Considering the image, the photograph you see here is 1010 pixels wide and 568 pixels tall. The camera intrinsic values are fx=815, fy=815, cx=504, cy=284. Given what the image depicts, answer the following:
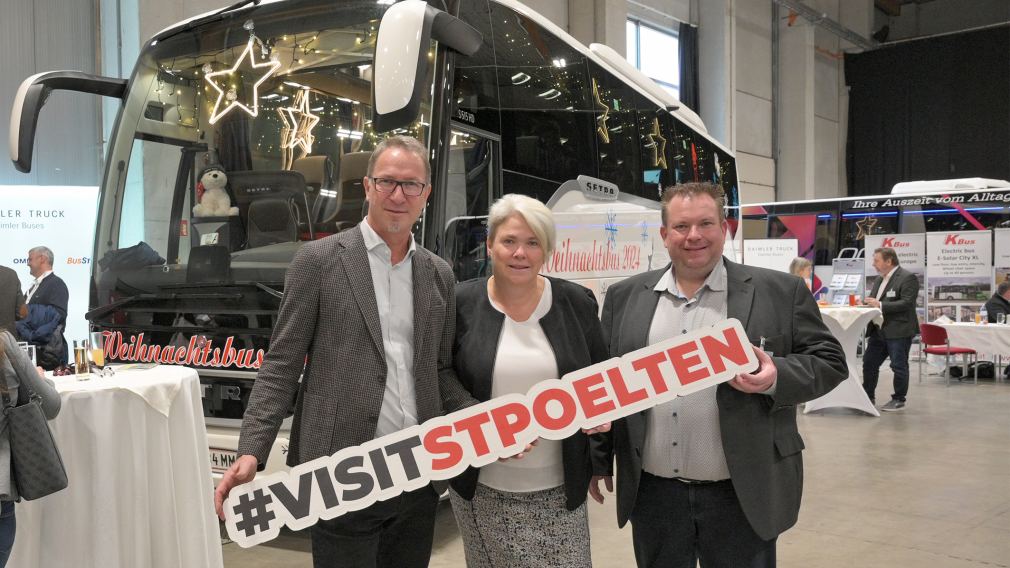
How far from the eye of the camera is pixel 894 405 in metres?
8.20

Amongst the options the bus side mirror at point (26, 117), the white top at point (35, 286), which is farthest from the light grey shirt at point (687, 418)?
the white top at point (35, 286)

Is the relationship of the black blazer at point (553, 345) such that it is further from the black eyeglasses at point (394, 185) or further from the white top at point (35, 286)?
the white top at point (35, 286)

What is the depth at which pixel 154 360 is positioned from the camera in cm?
379

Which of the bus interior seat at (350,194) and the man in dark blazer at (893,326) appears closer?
the bus interior seat at (350,194)

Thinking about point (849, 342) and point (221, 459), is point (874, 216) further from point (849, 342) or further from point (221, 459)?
point (221, 459)

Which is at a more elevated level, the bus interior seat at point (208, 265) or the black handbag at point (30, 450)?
the bus interior seat at point (208, 265)

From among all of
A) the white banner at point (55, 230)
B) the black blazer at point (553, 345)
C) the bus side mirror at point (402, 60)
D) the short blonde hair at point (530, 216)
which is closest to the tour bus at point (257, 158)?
the bus side mirror at point (402, 60)

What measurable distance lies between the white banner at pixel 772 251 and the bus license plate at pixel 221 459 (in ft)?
36.6

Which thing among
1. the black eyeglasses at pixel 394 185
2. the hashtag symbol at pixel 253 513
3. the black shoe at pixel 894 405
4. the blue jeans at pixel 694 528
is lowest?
the black shoe at pixel 894 405

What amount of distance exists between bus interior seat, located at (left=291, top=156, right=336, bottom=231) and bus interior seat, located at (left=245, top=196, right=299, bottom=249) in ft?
0.22

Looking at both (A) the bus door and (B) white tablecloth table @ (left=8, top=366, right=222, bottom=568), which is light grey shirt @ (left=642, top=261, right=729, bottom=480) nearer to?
(A) the bus door

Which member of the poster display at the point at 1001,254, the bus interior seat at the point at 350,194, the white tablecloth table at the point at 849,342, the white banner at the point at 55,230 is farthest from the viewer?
the poster display at the point at 1001,254

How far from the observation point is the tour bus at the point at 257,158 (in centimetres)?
366

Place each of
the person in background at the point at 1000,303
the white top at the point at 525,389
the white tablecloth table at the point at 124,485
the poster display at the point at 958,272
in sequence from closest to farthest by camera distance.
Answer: the white top at the point at 525,389 → the white tablecloth table at the point at 124,485 → the person in background at the point at 1000,303 → the poster display at the point at 958,272
